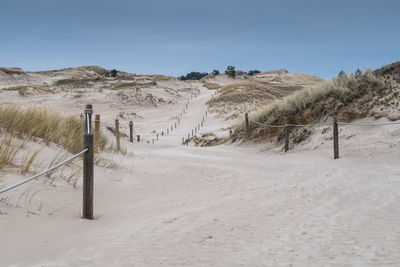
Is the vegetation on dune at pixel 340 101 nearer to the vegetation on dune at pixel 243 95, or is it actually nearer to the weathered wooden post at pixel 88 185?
the weathered wooden post at pixel 88 185

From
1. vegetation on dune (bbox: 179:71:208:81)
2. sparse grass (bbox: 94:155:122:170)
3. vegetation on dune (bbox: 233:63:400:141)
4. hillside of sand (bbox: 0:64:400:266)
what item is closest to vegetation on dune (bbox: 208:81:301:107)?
vegetation on dune (bbox: 233:63:400:141)

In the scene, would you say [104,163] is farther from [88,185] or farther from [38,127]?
[88,185]

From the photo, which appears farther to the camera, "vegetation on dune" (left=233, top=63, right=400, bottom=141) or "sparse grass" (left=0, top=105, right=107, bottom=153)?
"vegetation on dune" (left=233, top=63, right=400, bottom=141)

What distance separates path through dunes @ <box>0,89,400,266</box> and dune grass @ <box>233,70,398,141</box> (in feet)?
15.3

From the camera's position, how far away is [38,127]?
7.37 m

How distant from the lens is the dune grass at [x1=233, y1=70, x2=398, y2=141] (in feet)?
42.6

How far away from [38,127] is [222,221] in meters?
4.96

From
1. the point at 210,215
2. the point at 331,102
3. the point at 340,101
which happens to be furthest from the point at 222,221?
the point at 331,102

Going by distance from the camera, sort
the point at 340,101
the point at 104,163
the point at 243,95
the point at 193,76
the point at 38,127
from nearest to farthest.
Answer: the point at 38,127 < the point at 104,163 < the point at 340,101 < the point at 243,95 < the point at 193,76

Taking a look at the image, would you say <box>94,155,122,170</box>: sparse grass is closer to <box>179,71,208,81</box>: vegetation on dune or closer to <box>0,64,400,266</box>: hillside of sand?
<box>0,64,400,266</box>: hillside of sand

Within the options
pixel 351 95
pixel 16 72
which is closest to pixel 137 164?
pixel 351 95

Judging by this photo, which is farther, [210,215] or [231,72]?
[231,72]

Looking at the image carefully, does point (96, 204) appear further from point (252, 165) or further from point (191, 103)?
point (191, 103)

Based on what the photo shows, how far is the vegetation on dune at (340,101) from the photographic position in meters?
12.7
